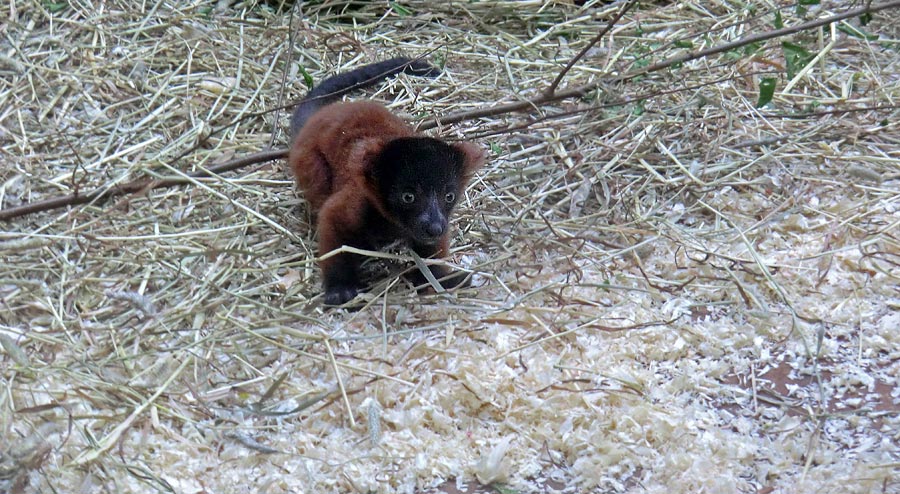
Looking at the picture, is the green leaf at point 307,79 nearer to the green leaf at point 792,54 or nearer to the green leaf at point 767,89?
the green leaf at point 767,89

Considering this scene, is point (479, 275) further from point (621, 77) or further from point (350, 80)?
point (350, 80)

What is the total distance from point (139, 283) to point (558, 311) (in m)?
1.82

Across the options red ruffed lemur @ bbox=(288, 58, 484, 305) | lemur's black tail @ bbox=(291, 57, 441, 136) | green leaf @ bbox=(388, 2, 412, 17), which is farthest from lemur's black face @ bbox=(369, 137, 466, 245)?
green leaf @ bbox=(388, 2, 412, 17)

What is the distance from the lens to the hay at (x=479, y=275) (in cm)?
337

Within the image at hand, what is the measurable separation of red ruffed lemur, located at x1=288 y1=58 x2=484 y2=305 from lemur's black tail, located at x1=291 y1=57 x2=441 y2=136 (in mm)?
429

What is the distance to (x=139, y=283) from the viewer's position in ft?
14.0

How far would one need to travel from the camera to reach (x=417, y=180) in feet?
13.4

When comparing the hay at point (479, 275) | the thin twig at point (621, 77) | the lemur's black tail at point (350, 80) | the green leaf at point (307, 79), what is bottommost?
the hay at point (479, 275)

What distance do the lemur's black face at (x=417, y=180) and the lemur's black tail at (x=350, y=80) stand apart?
99 centimetres

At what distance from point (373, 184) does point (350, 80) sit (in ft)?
4.60

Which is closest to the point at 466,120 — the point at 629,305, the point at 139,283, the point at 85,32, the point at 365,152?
the point at 365,152

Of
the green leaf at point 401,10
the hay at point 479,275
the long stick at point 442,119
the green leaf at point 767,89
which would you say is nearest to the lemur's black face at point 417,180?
the hay at point 479,275

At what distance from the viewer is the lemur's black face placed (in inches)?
160

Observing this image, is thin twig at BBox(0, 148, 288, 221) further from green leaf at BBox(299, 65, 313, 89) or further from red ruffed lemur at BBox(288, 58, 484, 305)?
green leaf at BBox(299, 65, 313, 89)
